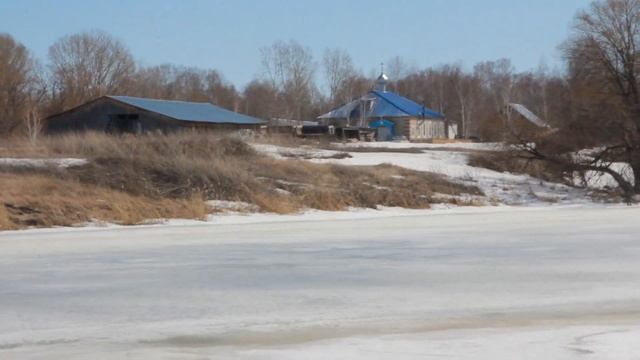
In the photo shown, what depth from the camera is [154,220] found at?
28281mm

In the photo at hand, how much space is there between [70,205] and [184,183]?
557cm

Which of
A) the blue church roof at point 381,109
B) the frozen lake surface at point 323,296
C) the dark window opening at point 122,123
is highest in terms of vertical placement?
the blue church roof at point 381,109

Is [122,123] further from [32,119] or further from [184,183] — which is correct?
[184,183]

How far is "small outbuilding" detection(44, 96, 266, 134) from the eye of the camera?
6412 centimetres

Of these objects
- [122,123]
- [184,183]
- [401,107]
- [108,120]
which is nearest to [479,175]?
[184,183]

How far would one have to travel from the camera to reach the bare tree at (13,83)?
82.1 m

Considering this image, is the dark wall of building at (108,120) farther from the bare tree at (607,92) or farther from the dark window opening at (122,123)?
the bare tree at (607,92)

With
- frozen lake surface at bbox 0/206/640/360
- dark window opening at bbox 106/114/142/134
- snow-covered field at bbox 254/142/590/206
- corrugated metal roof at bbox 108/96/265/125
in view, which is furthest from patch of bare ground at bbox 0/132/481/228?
dark window opening at bbox 106/114/142/134

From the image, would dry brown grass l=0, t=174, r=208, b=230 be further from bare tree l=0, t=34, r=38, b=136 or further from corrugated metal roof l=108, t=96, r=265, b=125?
bare tree l=0, t=34, r=38, b=136

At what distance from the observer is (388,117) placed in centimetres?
11175

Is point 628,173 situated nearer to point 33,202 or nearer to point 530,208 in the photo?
point 530,208

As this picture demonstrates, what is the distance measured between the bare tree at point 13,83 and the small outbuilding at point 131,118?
1359cm

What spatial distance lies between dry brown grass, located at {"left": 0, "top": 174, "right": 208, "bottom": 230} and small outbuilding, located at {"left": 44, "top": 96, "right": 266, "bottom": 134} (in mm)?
32914

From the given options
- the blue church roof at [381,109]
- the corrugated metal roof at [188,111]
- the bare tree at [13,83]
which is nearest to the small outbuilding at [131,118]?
the corrugated metal roof at [188,111]
